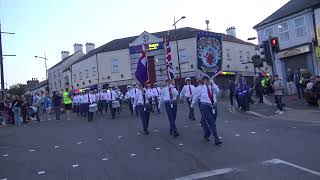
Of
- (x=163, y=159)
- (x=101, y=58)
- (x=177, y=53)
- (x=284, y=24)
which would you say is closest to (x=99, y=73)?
(x=101, y=58)

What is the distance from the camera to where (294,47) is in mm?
32125

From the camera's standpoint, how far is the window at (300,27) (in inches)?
1228

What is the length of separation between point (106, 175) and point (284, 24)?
27710 millimetres

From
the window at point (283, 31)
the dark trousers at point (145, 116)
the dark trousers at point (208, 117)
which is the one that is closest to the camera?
the dark trousers at point (208, 117)

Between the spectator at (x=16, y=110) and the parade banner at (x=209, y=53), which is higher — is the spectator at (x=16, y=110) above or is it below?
below

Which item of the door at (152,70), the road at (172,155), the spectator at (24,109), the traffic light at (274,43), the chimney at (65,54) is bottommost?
the road at (172,155)

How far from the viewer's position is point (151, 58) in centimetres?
5312

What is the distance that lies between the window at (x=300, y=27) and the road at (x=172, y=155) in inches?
699

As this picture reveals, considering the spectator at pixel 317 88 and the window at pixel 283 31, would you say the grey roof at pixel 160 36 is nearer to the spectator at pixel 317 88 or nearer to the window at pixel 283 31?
the window at pixel 283 31

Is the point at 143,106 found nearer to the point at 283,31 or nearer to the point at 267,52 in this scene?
the point at 267,52

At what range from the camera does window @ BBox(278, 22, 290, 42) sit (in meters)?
32.9

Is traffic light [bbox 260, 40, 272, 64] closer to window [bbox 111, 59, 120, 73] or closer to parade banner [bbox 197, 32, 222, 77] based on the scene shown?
parade banner [bbox 197, 32, 222, 77]

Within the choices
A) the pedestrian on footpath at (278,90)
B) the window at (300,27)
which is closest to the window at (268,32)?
the window at (300,27)

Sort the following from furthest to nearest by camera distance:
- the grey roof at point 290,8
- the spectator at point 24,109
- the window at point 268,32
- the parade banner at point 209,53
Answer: the window at point 268,32
the grey roof at point 290,8
the spectator at point 24,109
the parade banner at point 209,53
